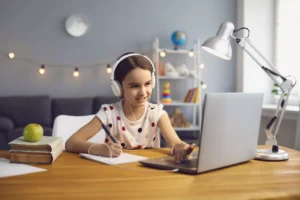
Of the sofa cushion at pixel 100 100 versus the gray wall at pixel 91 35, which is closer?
the sofa cushion at pixel 100 100

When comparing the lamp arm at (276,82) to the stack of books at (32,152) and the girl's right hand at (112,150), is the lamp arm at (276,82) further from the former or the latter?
the stack of books at (32,152)

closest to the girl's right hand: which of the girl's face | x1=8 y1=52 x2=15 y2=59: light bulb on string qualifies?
the girl's face

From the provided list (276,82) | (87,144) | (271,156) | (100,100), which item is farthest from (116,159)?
(100,100)

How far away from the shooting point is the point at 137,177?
117cm

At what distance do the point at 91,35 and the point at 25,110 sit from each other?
117cm

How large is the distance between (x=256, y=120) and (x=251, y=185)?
40 cm

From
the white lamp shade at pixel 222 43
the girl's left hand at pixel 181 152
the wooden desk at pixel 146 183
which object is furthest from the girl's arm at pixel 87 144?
the white lamp shade at pixel 222 43

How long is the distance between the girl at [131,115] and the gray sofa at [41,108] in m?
2.71

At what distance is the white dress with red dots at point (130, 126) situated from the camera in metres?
1.86

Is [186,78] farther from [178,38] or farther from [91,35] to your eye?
[91,35]

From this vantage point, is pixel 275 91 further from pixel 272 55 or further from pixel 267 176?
pixel 267 176

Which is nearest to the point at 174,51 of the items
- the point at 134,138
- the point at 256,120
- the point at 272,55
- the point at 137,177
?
the point at 272,55

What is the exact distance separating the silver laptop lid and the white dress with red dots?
56 cm

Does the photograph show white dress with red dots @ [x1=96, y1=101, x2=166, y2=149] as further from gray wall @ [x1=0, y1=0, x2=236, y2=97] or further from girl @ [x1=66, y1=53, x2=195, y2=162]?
gray wall @ [x1=0, y1=0, x2=236, y2=97]
